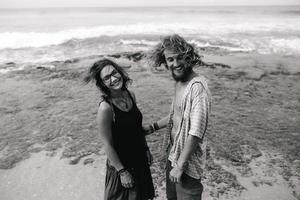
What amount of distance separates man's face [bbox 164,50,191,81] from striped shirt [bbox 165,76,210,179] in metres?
0.17

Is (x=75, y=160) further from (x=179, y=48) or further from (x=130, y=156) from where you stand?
(x=179, y=48)

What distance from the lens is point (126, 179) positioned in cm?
245

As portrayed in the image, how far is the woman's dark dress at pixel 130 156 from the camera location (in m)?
2.36

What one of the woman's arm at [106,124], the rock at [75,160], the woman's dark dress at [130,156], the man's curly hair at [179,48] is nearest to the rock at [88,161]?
the rock at [75,160]

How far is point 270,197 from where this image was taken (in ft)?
11.7

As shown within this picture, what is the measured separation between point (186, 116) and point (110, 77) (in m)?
0.76

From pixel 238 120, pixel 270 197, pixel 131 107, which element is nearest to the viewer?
pixel 131 107

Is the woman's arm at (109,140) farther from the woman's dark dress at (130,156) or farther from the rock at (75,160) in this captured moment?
the rock at (75,160)

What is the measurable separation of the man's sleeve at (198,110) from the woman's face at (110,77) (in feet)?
2.38

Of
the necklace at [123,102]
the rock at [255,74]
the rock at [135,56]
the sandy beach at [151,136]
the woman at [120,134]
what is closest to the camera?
the woman at [120,134]

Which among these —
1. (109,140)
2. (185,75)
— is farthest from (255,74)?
(109,140)

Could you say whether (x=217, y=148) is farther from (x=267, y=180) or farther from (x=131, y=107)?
(x=131, y=107)

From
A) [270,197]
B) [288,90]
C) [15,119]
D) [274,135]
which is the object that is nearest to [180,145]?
[270,197]

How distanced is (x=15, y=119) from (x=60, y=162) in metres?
2.18
